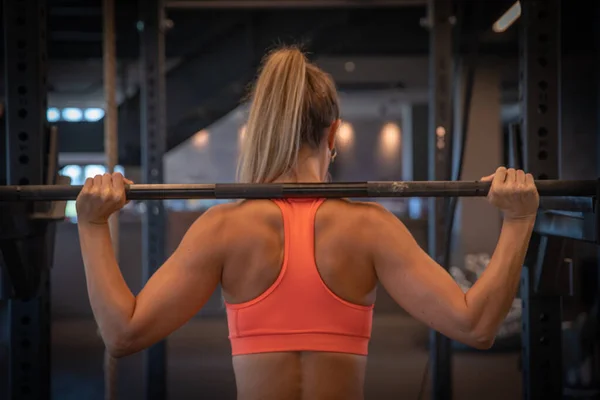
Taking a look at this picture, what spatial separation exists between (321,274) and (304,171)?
0.75ft

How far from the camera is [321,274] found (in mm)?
1093

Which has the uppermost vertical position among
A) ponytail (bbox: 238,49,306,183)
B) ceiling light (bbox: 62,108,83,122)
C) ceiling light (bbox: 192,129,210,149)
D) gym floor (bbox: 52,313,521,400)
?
ceiling light (bbox: 62,108,83,122)

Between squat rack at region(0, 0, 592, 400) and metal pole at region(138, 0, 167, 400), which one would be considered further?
metal pole at region(138, 0, 167, 400)

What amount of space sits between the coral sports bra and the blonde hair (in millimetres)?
130

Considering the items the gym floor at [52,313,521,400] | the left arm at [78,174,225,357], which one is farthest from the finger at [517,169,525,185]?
the gym floor at [52,313,521,400]

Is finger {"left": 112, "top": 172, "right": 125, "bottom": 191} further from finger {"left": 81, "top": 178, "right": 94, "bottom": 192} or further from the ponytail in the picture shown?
the ponytail

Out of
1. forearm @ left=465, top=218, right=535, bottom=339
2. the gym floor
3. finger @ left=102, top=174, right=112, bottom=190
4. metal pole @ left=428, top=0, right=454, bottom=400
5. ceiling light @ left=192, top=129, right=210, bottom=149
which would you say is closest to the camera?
forearm @ left=465, top=218, right=535, bottom=339

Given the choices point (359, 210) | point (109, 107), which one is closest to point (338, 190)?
point (359, 210)

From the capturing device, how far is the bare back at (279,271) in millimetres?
1107

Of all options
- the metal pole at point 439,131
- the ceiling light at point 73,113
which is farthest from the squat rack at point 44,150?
the ceiling light at point 73,113

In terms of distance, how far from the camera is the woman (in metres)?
1.09

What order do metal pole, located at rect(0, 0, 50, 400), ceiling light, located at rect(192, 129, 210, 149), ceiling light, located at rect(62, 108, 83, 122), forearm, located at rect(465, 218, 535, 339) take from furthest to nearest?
ceiling light, located at rect(192, 129, 210, 149), ceiling light, located at rect(62, 108, 83, 122), metal pole, located at rect(0, 0, 50, 400), forearm, located at rect(465, 218, 535, 339)

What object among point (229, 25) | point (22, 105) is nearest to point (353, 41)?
point (229, 25)

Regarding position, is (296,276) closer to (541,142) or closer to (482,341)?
(482,341)
